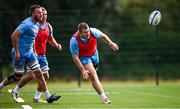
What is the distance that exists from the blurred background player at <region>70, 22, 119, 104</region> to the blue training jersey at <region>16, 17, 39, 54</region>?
88 centimetres

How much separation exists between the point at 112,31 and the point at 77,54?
18095mm

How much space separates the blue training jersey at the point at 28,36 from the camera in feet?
50.0

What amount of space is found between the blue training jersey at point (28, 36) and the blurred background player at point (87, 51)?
2.89 feet

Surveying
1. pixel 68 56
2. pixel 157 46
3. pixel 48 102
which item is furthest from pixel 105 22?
pixel 48 102

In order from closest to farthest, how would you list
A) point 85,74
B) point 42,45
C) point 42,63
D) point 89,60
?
point 85,74 < point 89,60 < point 42,63 < point 42,45

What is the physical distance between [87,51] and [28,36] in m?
1.40

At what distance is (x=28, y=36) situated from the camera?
15.5 meters

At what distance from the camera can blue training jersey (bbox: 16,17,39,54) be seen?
50.0 feet

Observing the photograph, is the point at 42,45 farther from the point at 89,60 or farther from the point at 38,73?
the point at 89,60

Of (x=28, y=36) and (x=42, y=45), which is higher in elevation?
(x=28, y=36)

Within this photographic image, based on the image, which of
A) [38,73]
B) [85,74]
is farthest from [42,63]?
[85,74]

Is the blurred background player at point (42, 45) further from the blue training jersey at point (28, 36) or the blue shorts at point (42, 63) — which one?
the blue training jersey at point (28, 36)

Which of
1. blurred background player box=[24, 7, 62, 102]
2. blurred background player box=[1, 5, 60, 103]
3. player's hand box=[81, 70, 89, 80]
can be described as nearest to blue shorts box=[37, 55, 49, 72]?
blurred background player box=[24, 7, 62, 102]

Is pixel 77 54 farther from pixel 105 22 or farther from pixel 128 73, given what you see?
pixel 105 22
